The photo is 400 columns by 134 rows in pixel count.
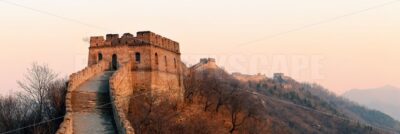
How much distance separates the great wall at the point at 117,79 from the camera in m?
23.1

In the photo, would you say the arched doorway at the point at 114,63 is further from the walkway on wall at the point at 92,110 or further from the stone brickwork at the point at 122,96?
the walkway on wall at the point at 92,110

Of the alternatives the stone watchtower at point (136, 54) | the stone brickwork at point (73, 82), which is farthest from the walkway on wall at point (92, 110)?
the stone watchtower at point (136, 54)

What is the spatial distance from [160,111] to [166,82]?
106 inches

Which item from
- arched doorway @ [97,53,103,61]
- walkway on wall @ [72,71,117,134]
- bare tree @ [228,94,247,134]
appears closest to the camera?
walkway on wall @ [72,71,117,134]

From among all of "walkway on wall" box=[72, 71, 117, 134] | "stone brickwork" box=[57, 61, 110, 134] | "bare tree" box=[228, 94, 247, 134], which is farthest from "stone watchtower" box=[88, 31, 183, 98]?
"bare tree" box=[228, 94, 247, 134]

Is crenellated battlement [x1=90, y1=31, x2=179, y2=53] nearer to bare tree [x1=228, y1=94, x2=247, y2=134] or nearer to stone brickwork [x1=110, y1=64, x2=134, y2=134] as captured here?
stone brickwork [x1=110, y1=64, x2=134, y2=134]

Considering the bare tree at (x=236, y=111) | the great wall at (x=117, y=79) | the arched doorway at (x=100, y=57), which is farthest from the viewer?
the bare tree at (x=236, y=111)

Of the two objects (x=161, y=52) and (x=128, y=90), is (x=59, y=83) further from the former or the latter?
(x=161, y=52)

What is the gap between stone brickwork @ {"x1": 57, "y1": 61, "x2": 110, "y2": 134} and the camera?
21.5 metres

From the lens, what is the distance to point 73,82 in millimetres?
26016

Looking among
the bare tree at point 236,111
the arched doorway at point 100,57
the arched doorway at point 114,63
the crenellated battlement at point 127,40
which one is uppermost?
the crenellated battlement at point 127,40

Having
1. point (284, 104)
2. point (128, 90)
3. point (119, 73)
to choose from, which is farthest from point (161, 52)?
point (284, 104)

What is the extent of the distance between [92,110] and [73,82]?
2.36m

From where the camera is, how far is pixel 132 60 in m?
34.2
